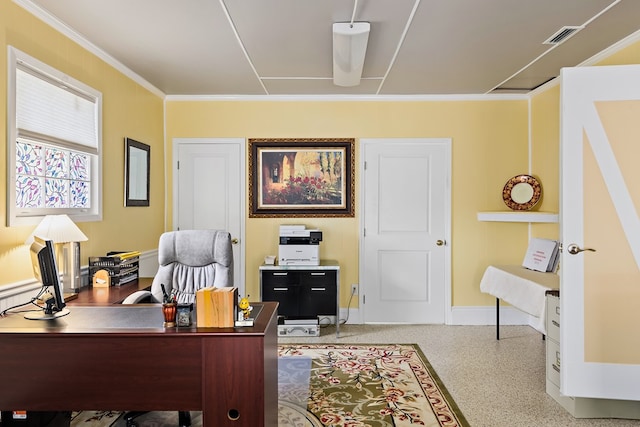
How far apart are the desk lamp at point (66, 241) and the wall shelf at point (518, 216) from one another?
3.74 m

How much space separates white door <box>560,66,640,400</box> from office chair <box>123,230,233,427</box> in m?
2.26

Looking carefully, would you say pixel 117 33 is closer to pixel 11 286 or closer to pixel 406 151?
pixel 11 286

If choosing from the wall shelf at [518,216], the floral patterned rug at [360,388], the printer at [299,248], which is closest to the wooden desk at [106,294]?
the floral patterned rug at [360,388]

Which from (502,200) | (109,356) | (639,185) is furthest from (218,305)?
(502,200)

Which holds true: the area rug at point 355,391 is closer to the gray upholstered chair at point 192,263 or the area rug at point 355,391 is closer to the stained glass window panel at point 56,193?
the gray upholstered chair at point 192,263

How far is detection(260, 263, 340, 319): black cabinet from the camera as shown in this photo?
446 cm

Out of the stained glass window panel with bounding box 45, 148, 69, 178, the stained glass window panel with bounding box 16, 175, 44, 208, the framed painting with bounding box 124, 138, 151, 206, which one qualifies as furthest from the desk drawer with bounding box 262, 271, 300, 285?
the stained glass window panel with bounding box 16, 175, 44, 208

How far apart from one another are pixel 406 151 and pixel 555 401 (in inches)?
111

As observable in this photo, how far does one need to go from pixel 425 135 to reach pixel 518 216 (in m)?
1.33

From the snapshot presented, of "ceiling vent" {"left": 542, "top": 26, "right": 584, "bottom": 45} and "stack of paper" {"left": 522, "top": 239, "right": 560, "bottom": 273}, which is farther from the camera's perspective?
"stack of paper" {"left": 522, "top": 239, "right": 560, "bottom": 273}

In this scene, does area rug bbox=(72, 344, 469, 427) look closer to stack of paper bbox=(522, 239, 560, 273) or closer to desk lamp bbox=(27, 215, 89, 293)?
desk lamp bbox=(27, 215, 89, 293)

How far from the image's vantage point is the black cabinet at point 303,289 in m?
4.46

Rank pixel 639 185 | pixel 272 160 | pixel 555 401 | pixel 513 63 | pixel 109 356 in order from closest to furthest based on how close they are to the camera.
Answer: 1. pixel 109 356
2. pixel 639 185
3. pixel 555 401
4. pixel 513 63
5. pixel 272 160

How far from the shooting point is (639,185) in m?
2.71
